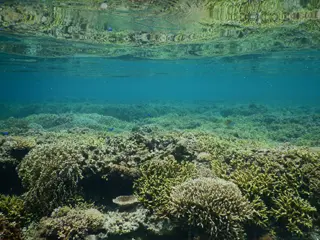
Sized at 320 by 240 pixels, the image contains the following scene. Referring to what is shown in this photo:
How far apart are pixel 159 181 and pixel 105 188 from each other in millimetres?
1916

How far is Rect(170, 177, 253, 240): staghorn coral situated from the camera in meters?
5.77

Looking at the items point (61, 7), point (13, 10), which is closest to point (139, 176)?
point (61, 7)

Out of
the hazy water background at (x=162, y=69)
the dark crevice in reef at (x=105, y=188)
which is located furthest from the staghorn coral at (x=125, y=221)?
the hazy water background at (x=162, y=69)

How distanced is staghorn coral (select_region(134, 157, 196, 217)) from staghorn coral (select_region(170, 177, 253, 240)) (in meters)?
0.43

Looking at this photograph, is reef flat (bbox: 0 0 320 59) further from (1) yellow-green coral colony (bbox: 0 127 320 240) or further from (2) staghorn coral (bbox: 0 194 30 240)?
(2) staghorn coral (bbox: 0 194 30 240)

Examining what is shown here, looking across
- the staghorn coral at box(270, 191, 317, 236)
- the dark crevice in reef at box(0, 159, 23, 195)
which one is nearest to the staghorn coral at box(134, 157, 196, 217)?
the staghorn coral at box(270, 191, 317, 236)

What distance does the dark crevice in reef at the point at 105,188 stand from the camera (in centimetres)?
785

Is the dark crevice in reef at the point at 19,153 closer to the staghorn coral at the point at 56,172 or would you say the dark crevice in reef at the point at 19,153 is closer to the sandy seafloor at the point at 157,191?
the sandy seafloor at the point at 157,191

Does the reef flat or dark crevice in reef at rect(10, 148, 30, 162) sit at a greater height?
the reef flat

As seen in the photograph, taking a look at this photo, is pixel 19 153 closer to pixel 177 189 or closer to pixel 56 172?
pixel 56 172

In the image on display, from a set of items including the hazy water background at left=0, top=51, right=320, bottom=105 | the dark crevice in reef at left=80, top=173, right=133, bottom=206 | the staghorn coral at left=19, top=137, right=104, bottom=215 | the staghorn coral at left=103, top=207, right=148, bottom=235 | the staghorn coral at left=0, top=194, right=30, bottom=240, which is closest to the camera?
the staghorn coral at left=103, top=207, right=148, bottom=235

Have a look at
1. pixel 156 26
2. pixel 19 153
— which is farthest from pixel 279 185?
pixel 156 26

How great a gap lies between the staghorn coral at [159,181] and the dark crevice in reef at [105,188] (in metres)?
0.46

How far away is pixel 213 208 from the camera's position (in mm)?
5797
